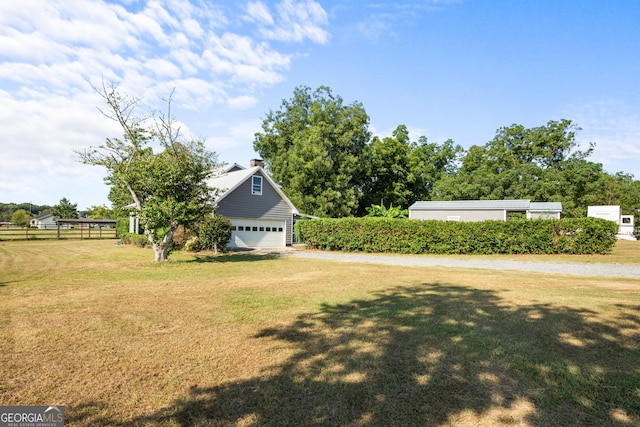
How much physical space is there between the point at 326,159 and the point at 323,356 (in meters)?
28.9

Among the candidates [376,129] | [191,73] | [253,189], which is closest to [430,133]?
[376,129]

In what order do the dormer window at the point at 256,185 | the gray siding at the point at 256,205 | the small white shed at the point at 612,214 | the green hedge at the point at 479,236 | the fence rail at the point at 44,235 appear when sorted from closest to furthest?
the green hedge at the point at 479,236
the gray siding at the point at 256,205
the dormer window at the point at 256,185
the fence rail at the point at 44,235
the small white shed at the point at 612,214

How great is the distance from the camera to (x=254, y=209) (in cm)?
2459

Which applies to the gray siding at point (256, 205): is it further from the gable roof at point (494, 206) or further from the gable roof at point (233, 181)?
the gable roof at point (494, 206)

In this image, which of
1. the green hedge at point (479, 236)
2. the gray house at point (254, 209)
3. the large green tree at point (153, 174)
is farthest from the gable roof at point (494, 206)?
the large green tree at point (153, 174)

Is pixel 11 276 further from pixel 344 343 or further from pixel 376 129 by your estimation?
pixel 376 129

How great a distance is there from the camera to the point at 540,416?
2900 mm

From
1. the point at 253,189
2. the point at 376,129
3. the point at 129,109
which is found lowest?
the point at 253,189

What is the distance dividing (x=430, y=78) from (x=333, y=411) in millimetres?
16743

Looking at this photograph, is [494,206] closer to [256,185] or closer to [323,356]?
[256,185]

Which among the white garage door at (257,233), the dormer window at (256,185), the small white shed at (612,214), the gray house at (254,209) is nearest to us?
the gray house at (254,209)

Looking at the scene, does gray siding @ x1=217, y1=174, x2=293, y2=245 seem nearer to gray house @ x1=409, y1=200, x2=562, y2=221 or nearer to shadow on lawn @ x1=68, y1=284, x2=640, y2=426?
gray house @ x1=409, y1=200, x2=562, y2=221

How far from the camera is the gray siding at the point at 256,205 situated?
23.1 metres

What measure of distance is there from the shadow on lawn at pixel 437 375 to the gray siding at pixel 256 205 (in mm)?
18176
